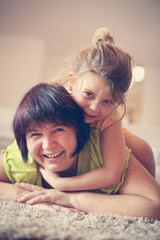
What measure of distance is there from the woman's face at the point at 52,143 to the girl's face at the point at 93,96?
0.39 feet

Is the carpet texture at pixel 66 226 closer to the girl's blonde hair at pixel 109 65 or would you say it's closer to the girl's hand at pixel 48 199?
the girl's hand at pixel 48 199

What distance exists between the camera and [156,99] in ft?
17.4

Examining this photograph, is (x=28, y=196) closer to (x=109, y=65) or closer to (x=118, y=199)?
(x=118, y=199)

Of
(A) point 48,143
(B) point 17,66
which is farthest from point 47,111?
(B) point 17,66

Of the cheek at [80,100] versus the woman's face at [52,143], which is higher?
the cheek at [80,100]

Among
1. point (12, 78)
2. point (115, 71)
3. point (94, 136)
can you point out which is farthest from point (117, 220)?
point (12, 78)

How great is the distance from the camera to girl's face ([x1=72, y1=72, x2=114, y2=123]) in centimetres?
91

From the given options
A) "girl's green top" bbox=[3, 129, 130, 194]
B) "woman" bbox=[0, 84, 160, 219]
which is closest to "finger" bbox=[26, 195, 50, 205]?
"woman" bbox=[0, 84, 160, 219]

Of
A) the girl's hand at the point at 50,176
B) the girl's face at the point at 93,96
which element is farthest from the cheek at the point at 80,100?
the girl's hand at the point at 50,176

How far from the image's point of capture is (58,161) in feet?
2.70

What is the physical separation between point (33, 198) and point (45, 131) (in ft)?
0.72

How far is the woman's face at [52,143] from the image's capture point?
78cm

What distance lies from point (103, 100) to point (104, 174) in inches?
11.2

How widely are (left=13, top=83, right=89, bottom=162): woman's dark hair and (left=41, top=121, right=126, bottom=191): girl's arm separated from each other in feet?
0.33
